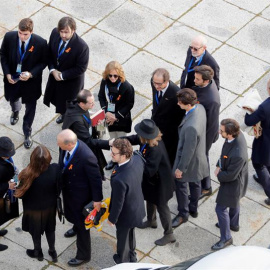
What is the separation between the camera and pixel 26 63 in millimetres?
11117

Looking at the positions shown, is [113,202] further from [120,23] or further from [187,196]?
[120,23]

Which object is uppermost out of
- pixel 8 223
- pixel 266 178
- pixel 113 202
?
pixel 113 202

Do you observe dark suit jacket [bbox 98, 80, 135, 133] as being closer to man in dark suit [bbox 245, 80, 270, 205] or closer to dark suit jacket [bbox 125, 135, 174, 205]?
dark suit jacket [bbox 125, 135, 174, 205]

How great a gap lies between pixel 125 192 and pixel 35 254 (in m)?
1.67

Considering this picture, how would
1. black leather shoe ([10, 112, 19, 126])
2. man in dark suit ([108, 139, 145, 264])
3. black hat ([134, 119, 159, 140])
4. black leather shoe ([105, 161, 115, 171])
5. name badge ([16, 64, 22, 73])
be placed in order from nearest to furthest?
man in dark suit ([108, 139, 145, 264]), black hat ([134, 119, 159, 140]), name badge ([16, 64, 22, 73]), black leather shoe ([105, 161, 115, 171]), black leather shoe ([10, 112, 19, 126])

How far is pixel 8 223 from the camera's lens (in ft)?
34.5

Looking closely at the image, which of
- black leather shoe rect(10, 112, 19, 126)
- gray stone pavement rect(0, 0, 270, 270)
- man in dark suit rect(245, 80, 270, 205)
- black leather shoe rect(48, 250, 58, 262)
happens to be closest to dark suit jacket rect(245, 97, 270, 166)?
man in dark suit rect(245, 80, 270, 205)

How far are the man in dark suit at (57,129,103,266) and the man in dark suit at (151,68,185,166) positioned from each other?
154cm

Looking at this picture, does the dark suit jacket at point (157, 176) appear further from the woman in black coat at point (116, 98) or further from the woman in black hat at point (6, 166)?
the woman in black hat at point (6, 166)

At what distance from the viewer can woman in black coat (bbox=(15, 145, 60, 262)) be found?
906cm

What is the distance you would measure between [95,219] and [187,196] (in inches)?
62.3

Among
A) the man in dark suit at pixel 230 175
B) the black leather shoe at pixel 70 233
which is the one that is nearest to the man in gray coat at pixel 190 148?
the man in dark suit at pixel 230 175

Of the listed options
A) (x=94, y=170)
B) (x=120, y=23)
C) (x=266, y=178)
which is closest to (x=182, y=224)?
(x=266, y=178)

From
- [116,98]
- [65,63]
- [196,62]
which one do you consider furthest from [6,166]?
[196,62]
